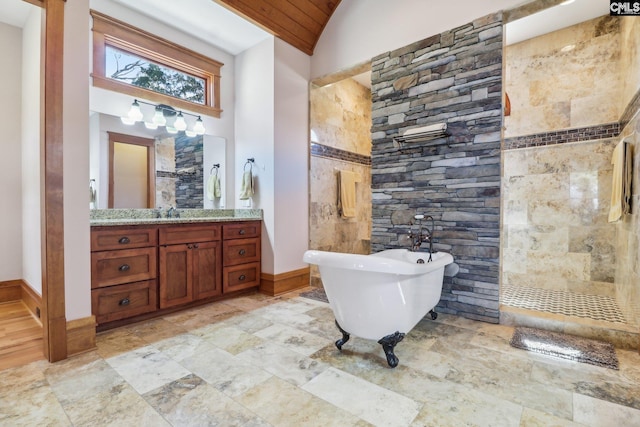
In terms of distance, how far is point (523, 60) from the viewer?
3535mm

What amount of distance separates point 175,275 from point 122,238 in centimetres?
55

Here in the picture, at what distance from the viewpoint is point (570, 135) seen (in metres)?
3.23

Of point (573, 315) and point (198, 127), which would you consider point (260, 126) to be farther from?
point (573, 315)

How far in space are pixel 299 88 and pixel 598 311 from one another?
3.57 metres

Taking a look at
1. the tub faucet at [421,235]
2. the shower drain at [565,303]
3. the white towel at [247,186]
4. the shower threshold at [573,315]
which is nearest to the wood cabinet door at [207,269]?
the white towel at [247,186]

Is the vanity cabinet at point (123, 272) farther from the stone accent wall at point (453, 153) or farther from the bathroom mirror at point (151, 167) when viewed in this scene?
the stone accent wall at point (453, 153)

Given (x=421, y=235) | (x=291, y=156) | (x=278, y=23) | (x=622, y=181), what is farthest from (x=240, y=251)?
(x=622, y=181)

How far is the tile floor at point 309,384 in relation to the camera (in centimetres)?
132

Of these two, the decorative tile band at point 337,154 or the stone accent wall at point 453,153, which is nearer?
the stone accent wall at point 453,153

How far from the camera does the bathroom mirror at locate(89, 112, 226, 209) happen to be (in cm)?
270

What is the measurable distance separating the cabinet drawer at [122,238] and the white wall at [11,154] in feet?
4.80

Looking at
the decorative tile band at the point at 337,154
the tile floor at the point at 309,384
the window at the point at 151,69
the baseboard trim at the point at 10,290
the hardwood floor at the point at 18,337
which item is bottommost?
the tile floor at the point at 309,384

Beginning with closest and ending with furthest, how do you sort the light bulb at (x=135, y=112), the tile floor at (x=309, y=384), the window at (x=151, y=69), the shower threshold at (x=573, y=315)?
the tile floor at (x=309, y=384) → the shower threshold at (x=573, y=315) → the window at (x=151, y=69) → the light bulb at (x=135, y=112)

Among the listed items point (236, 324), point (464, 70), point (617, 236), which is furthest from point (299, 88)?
point (617, 236)
